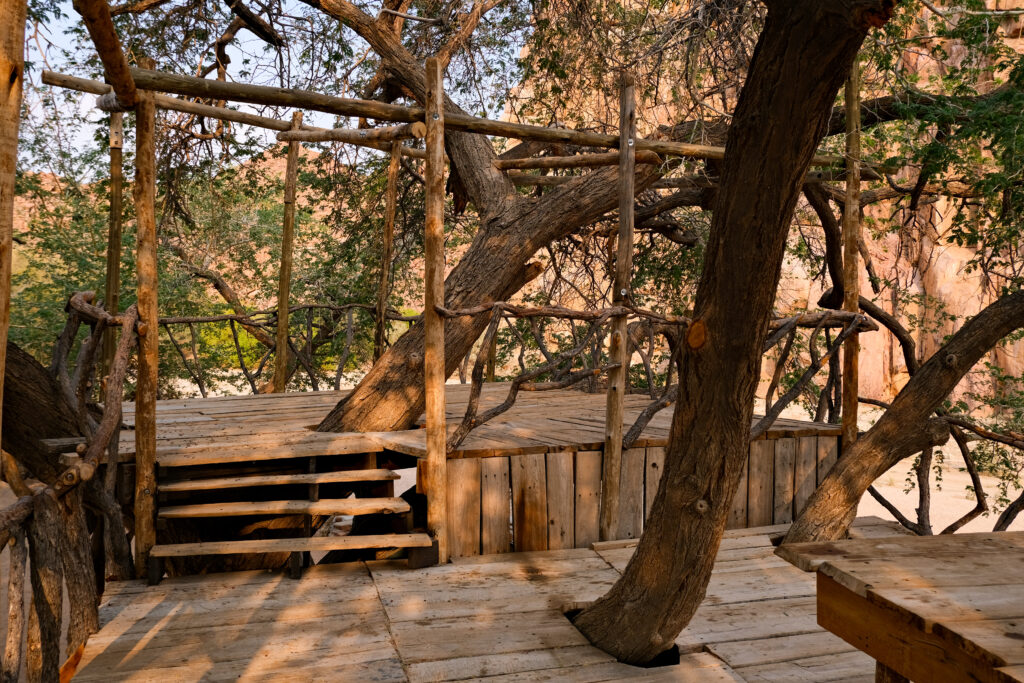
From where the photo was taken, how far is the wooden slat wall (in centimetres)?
411

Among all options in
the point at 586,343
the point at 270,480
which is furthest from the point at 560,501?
the point at 270,480

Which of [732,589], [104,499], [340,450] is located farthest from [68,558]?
[732,589]

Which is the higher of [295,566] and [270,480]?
[270,480]

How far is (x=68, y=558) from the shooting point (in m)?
2.64

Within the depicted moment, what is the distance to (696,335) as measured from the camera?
250 centimetres

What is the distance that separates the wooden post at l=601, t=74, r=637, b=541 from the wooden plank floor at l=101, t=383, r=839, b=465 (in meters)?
0.13

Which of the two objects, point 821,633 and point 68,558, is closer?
point 68,558

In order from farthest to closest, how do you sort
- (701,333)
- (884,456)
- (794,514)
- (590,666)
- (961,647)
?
(794,514), (884,456), (590,666), (701,333), (961,647)

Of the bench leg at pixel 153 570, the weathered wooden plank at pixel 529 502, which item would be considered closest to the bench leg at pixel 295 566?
the bench leg at pixel 153 570

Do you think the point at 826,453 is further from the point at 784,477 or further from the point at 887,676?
the point at 887,676

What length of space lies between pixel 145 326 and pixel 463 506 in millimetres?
1643

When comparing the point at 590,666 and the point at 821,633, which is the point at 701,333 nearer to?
the point at 590,666

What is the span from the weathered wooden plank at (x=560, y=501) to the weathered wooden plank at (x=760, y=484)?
106 centimetres

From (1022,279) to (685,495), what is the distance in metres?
3.88
